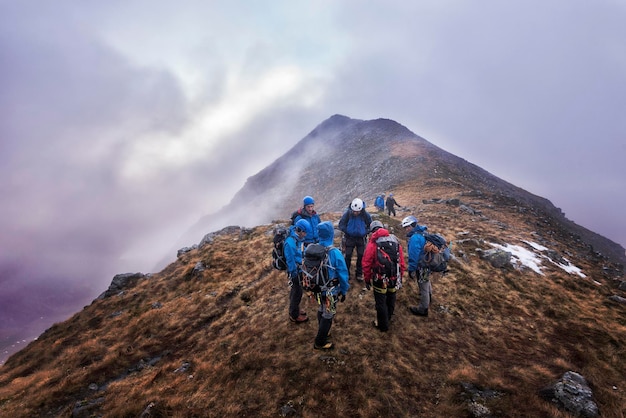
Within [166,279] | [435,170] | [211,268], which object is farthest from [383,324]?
[435,170]

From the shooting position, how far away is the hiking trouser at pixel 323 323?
794cm

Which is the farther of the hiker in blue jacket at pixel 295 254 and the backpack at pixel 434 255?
the backpack at pixel 434 255

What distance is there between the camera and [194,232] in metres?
98.0

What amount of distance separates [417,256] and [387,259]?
1943 mm

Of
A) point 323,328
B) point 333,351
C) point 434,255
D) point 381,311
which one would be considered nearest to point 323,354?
point 333,351

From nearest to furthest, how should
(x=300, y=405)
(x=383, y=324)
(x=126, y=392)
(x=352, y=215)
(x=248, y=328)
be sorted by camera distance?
(x=300, y=405)
(x=126, y=392)
(x=383, y=324)
(x=248, y=328)
(x=352, y=215)

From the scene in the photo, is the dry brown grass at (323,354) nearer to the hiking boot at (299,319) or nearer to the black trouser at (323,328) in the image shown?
the hiking boot at (299,319)

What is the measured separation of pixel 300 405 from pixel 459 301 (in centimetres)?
804

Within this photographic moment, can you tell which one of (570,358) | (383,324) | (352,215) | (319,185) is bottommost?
(570,358)

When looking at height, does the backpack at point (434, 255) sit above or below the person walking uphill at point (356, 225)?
below

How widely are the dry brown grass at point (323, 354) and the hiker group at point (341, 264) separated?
0.90 metres

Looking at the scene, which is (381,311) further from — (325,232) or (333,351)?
(325,232)

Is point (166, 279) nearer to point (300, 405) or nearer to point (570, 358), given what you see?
point (300, 405)

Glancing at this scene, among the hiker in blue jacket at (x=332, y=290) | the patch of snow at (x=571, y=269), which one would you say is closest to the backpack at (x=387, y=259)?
the hiker in blue jacket at (x=332, y=290)
